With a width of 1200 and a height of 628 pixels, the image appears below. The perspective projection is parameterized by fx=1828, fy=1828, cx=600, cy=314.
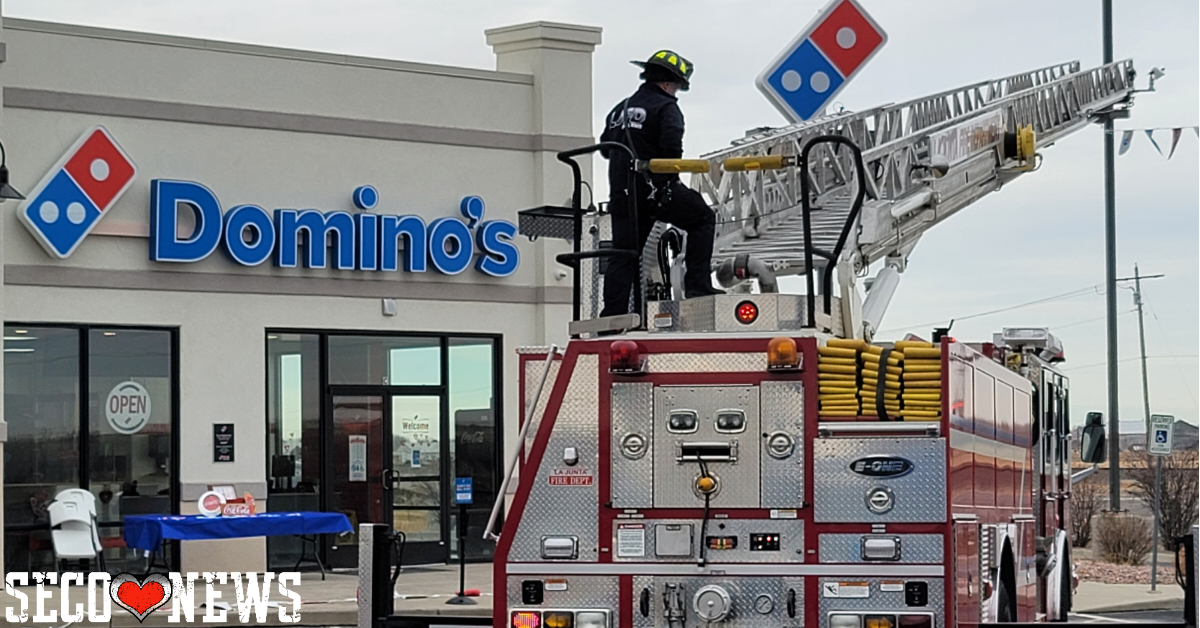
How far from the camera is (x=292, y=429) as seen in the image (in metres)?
22.3

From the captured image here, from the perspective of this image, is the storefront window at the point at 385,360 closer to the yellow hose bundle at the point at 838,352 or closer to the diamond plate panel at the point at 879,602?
the yellow hose bundle at the point at 838,352

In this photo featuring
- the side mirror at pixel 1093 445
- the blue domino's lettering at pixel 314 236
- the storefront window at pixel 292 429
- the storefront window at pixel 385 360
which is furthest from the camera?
the storefront window at pixel 385 360

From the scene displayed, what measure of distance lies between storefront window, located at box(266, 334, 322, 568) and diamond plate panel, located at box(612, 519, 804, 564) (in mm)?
13775

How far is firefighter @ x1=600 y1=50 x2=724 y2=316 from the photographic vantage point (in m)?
9.98

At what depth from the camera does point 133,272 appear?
20906 millimetres

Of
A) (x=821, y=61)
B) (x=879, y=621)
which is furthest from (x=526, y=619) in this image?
(x=821, y=61)

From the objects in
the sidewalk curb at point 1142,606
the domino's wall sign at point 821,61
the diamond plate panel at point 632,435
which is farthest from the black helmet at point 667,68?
the sidewalk curb at point 1142,606

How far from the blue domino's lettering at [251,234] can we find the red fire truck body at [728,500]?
12.8m

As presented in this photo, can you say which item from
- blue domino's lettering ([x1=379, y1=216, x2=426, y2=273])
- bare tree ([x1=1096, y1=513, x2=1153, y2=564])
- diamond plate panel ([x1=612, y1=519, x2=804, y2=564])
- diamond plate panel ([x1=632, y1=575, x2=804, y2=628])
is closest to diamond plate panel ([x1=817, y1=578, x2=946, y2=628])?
diamond plate panel ([x1=632, y1=575, x2=804, y2=628])

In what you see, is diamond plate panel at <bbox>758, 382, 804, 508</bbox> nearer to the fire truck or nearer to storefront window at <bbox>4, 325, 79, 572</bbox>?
the fire truck

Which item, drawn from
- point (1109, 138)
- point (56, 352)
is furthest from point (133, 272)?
point (1109, 138)

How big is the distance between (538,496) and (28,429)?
12860mm

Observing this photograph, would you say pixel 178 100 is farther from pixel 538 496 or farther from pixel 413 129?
pixel 538 496

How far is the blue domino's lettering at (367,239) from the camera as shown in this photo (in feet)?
73.5
